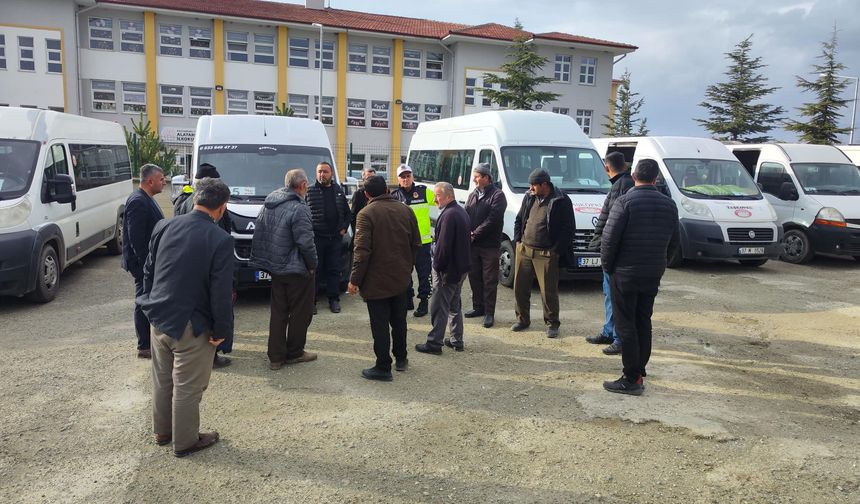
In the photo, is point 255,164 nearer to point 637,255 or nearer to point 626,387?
point 637,255

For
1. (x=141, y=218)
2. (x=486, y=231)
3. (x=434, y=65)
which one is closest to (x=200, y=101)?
(x=434, y=65)

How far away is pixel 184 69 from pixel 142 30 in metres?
2.70

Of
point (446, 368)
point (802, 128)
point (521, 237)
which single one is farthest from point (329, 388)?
point (802, 128)

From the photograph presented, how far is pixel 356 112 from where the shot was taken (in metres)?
36.3

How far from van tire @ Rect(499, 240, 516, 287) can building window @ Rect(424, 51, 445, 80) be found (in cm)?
2982

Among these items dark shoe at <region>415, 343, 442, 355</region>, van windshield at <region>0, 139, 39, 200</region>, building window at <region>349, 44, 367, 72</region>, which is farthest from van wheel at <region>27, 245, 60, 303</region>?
building window at <region>349, 44, 367, 72</region>

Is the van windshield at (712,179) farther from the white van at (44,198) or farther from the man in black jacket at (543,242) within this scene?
the white van at (44,198)

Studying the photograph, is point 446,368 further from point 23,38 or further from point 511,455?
point 23,38

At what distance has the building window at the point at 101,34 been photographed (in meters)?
32.2

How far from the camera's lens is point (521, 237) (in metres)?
7.27

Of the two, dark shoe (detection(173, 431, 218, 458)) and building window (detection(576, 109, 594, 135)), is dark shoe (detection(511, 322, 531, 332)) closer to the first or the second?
dark shoe (detection(173, 431, 218, 458))

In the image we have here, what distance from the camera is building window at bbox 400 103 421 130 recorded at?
37125 mm

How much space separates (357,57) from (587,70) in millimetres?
14425

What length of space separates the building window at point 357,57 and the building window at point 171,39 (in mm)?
8953
